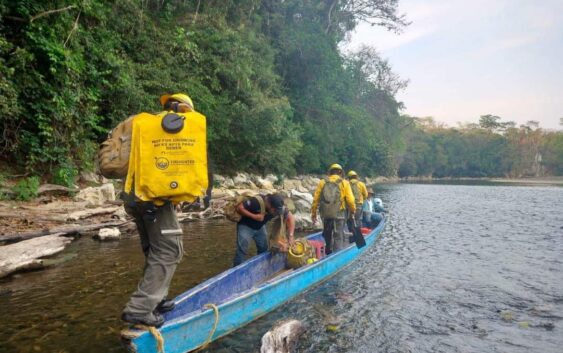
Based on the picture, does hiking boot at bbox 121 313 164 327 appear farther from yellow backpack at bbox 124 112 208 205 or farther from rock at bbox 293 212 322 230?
rock at bbox 293 212 322 230

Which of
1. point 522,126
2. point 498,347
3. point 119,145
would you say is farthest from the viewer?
point 522,126

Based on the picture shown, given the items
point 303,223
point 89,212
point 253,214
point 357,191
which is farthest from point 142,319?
point 303,223

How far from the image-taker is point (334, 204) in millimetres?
8711

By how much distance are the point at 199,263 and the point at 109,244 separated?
2.99 m

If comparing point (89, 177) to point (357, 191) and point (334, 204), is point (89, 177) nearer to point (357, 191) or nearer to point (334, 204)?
point (357, 191)

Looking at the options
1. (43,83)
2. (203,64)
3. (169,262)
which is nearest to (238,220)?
(169,262)

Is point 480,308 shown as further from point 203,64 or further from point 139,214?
point 203,64

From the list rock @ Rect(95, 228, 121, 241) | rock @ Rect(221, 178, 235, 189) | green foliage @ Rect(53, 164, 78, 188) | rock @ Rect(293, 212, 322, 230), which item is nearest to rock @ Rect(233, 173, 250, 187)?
rock @ Rect(221, 178, 235, 189)

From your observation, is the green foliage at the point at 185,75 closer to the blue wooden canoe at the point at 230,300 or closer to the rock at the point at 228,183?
the rock at the point at 228,183

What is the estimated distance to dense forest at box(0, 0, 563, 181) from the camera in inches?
→ 492

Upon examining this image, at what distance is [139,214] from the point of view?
3.96 m

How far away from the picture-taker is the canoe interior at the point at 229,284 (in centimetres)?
487

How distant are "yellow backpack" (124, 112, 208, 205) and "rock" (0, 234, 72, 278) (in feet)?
17.4

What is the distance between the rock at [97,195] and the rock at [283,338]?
10.0 m
